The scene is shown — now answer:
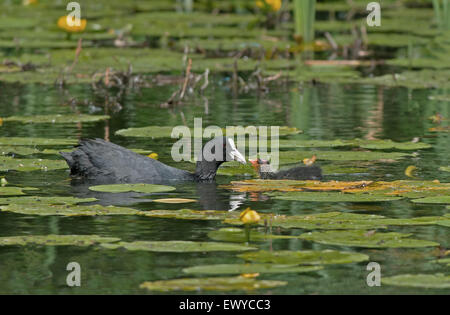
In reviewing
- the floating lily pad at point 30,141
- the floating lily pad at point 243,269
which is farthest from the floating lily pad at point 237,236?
the floating lily pad at point 30,141

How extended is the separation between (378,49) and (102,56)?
6617 mm

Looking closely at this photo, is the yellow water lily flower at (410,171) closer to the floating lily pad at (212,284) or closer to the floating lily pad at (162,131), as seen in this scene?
the floating lily pad at (162,131)

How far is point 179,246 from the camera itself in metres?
8.05

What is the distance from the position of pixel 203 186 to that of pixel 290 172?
942 mm

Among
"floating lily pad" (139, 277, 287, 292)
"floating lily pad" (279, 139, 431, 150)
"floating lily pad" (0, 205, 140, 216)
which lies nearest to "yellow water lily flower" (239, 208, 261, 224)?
"floating lily pad" (139, 277, 287, 292)

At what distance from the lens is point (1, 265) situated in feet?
25.6

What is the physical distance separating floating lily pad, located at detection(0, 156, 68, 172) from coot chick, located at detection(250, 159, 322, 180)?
2127 mm

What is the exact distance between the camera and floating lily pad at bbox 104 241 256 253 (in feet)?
26.2

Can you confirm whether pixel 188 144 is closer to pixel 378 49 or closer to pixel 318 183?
pixel 318 183

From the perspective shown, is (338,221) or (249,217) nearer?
(249,217)

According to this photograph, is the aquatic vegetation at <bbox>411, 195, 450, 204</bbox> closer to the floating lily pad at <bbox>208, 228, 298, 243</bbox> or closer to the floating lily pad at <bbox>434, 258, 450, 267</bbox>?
the floating lily pad at <bbox>208, 228, 298, 243</bbox>

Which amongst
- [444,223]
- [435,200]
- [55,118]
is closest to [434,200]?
[435,200]

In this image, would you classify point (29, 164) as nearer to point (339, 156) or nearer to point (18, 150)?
point (18, 150)

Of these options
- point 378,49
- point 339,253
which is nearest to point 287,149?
point 339,253
